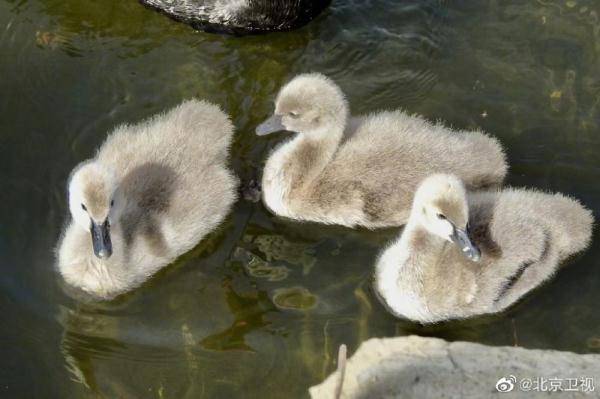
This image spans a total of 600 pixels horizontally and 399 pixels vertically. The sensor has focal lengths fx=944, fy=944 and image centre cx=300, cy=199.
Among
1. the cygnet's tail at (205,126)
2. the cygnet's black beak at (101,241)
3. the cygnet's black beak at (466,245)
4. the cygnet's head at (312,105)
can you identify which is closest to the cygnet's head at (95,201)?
the cygnet's black beak at (101,241)

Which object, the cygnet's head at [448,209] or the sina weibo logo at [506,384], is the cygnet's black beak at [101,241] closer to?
the cygnet's head at [448,209]

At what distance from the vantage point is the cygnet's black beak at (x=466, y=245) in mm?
4516

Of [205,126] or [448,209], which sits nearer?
[448,209]

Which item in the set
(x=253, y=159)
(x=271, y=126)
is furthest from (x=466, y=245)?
(x=253, y=159)

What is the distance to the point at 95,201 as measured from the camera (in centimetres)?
458

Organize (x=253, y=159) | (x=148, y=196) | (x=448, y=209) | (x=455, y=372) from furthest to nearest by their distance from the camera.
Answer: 1. (x=253, y=159)
2. (x=148, y=196)
3. (x=455, y=372)
4. (x=448, y=209)

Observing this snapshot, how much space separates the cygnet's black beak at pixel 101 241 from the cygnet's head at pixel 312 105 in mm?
1167

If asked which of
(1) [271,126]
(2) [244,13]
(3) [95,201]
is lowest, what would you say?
(3) [95,201]

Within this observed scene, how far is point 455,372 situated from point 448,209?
2.68ft

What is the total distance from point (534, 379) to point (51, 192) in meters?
2.82

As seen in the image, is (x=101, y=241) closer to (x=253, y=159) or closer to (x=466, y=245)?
(x=253, y=159)

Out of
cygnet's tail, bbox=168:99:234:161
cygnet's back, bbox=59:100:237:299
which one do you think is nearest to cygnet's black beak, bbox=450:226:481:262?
cygnet's back, bbox=59:100:237:299

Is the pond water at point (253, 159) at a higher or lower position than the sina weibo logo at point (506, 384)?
higher

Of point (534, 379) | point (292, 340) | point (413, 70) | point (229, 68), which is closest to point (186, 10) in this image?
point (229, 68)
